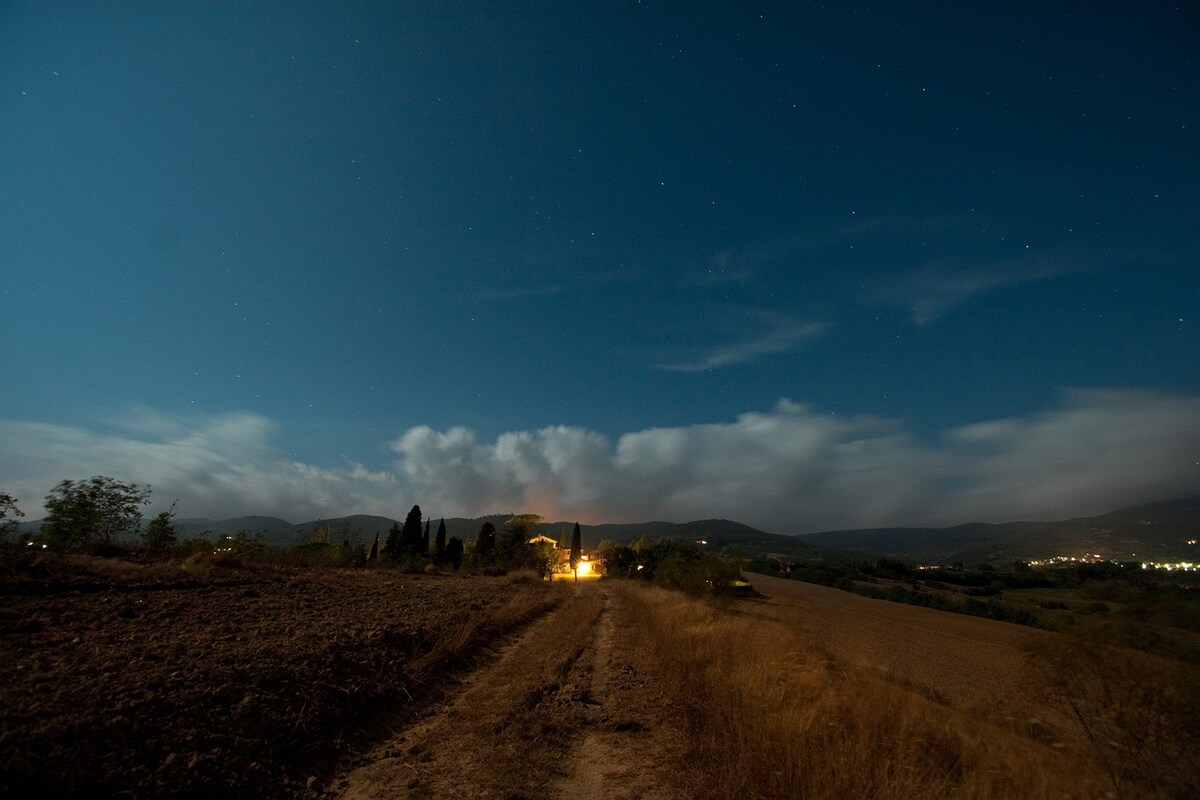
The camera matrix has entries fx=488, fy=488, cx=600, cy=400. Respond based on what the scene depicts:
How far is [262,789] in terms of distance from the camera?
5.92m

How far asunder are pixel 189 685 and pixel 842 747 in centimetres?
919

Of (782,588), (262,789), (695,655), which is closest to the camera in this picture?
(262,789)

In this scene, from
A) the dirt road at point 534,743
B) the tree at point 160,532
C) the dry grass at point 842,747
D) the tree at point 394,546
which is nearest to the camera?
the dry grass at point 842,747

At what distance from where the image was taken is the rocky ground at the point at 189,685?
203 inches

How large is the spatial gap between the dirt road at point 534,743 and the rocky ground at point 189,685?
3.00 ft

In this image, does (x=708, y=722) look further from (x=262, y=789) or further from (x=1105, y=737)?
(x=262, y=789)

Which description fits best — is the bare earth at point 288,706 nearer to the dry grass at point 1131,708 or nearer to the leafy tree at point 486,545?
the dry grass at point 1131,708

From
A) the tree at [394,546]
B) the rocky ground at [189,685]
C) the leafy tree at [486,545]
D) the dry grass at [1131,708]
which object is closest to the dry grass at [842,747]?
the dry grass at [1131,708]

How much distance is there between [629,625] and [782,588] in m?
64.3

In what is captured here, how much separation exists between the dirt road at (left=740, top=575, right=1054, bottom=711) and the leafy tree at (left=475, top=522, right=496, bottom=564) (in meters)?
44.3

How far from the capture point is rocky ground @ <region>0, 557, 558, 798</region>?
5145mm

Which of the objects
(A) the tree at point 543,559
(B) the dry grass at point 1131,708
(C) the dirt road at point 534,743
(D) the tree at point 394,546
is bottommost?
(A) the tree at point 543,559

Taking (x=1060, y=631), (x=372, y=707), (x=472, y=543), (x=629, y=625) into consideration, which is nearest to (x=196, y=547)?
(x=629, y=625)

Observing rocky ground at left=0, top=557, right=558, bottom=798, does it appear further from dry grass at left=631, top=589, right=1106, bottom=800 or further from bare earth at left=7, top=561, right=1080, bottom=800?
dry grass at left=631, top=589, right=1106, bottom=800
